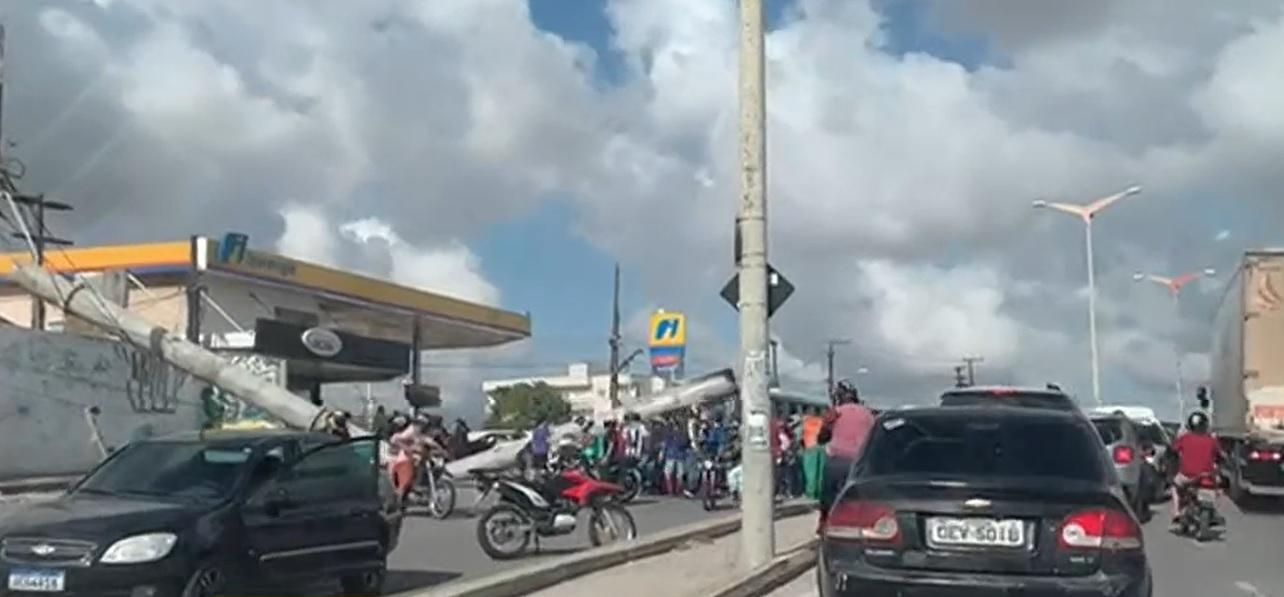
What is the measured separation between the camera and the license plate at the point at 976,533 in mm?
8008

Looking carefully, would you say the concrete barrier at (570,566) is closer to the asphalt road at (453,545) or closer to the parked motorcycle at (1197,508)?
the asphalt road at (453,545)

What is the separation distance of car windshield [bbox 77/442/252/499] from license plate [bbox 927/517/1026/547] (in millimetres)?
5008

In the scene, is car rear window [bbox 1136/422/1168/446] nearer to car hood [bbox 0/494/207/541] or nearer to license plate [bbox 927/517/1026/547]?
license plate [bbox 927/517/1026/547]

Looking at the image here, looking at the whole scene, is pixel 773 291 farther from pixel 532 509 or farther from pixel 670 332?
pixel 670 332

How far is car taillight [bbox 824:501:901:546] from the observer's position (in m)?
8.18

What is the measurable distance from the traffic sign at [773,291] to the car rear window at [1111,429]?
8.32 metres

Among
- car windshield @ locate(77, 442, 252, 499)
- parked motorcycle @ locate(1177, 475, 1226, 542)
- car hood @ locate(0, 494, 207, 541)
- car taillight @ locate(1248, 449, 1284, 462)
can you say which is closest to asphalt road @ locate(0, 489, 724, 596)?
car windshield @ locate(77, 442, 252, 499)

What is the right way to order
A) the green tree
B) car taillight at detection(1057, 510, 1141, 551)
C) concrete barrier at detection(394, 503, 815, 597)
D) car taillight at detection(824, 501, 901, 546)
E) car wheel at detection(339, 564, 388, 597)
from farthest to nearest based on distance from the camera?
the green tree < car wheel at detection(339, 564, 388, 597) < concrete barrier at detection(394, 503, 815, 597) < car taillight at detection(824, 501, 901, 546) < car taillight at detection(1057, 510, 1141, 551)

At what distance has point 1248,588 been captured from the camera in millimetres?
13586

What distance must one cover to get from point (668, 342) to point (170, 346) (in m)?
12.6

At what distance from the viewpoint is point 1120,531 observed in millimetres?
7984

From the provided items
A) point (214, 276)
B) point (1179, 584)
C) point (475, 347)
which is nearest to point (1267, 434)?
point (1179, 584)

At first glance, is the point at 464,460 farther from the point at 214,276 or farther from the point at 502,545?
the point at 214,276

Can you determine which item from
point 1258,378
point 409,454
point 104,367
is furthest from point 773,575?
point 104,367
